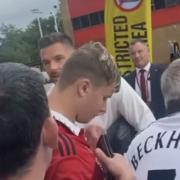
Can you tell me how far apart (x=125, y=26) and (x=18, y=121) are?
7.76m

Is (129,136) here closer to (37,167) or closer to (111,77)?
(111,77)

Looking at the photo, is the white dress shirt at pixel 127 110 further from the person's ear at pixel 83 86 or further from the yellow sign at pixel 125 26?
the yellow sign at pixel 125 26

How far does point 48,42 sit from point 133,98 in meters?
0.75

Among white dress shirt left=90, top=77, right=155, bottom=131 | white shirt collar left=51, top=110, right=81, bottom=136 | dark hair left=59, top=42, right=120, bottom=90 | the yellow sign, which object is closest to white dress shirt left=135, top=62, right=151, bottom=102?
the yellow sign

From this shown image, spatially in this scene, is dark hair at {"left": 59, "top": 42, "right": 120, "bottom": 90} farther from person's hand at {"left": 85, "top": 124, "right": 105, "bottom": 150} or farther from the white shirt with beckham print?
the white shirt with beckham print

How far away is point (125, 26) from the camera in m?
9.22

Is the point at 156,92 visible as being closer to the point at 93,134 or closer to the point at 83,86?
the point at 83,86

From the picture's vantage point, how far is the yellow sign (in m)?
9.05

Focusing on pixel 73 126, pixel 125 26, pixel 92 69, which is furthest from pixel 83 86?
pixel 125 26

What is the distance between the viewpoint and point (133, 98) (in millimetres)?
4551

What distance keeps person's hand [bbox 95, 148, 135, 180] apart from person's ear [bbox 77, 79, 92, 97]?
1.78ft

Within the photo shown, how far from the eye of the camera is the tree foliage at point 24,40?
77188 mm

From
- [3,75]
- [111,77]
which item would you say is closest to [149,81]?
[111,77]

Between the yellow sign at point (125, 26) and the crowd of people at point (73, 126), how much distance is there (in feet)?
15.6
